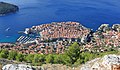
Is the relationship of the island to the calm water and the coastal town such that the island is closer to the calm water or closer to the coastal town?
the calm water

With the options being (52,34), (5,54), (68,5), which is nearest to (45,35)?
(52,34)

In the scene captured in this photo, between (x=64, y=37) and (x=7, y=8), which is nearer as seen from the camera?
(x=64, y=37)

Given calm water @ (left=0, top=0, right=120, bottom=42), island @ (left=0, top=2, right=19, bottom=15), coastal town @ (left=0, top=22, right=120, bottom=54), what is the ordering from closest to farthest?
coastal town @ (left=0, top=22, right=120, bottom=54), calm water @ (left=0, top=0, right=120, bottom=42), island @ (left=0, top=2, right=19, bottom=15)

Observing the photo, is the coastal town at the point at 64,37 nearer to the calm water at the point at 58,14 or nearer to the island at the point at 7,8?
the calm water at the point at 58,14

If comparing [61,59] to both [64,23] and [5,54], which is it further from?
[64,23]

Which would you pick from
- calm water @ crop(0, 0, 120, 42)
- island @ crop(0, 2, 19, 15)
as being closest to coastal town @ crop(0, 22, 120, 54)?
calm water @ crop(0, 0, 120, 42)

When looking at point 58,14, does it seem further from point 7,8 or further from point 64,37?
point 64,37

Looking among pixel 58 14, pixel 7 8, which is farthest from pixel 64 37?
pixel 7 8
